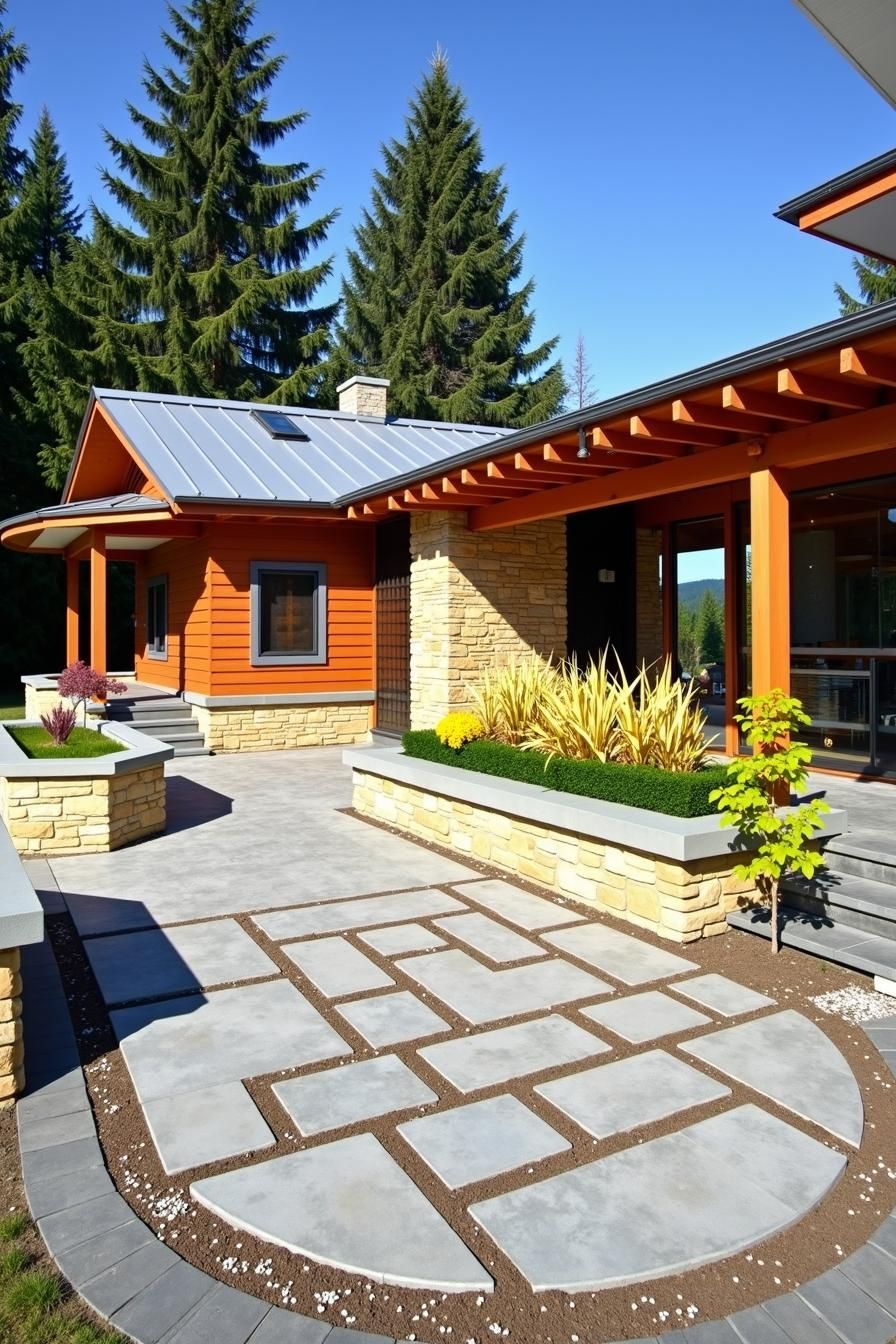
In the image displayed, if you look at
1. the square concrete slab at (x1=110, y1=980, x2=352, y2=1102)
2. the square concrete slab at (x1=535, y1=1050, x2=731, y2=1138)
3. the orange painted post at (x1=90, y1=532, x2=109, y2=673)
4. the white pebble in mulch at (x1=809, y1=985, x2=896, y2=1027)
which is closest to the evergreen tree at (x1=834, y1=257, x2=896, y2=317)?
the orange painted post at (x1=90, y1=532, x2=109, y2=673)

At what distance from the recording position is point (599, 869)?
17.3 ft

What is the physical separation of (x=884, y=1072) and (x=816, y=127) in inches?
386

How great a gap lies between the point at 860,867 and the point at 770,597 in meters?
1.60

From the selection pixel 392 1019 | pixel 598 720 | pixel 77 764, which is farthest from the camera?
pixel 77 764

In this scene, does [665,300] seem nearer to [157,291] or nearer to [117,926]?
[157,291]

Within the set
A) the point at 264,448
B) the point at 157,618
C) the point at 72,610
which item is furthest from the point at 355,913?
the point at 72,610

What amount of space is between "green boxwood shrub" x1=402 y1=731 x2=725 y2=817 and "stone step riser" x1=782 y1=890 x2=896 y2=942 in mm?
625

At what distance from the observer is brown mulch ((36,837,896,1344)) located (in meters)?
2.14

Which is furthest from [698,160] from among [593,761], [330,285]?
[330,285]

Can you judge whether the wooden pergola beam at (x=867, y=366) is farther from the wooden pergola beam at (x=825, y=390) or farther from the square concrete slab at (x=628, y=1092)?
the square concrete slab at (x=628, y=1092)

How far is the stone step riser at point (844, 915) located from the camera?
4.41 meters

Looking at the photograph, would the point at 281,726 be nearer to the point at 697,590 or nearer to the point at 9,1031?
the point at 697,590

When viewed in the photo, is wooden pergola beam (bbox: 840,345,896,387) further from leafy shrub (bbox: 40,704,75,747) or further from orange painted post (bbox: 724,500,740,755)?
leafy shrub (bbox: 40,704,75,747)

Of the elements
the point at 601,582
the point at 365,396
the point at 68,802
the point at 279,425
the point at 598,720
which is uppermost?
the point at 365,396
